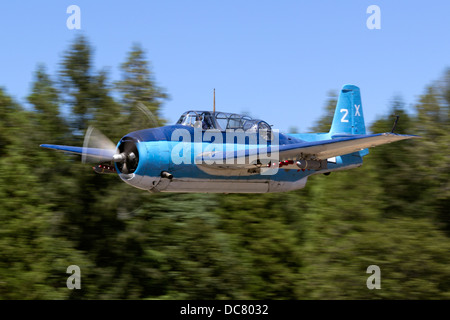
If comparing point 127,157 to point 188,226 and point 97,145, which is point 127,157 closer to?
point 97,145

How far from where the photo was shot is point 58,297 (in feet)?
111

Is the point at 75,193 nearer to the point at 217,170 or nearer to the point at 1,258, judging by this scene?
the point at 1,258

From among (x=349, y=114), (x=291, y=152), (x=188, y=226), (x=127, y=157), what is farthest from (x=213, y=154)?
(x=188, y=226)

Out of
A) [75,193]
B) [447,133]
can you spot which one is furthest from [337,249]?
[75,193]

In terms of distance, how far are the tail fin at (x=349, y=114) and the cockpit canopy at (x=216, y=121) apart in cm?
444

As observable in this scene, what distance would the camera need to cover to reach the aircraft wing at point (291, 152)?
53.1 feet

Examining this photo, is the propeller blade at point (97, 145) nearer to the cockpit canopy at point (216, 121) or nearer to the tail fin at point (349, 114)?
the cockpit canopy at point (216, 121)

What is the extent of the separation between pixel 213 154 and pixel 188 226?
67.3 ft

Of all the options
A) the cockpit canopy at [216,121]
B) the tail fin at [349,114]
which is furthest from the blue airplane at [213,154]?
the tail fin at [349,114]

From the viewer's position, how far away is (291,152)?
1666cm

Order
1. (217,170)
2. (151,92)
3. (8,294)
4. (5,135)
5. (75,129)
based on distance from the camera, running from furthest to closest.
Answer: (151,92) → (5,135) → (75,129) → (8,294) → (217,170)

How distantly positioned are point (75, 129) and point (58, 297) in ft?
31.8

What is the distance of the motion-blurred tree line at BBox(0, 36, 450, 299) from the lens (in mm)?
34156

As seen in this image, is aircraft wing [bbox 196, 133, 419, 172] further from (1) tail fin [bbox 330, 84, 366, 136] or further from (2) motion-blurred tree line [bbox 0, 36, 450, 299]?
(2) motion-blurred tree line [bbox 0, 36, 450, 299]
